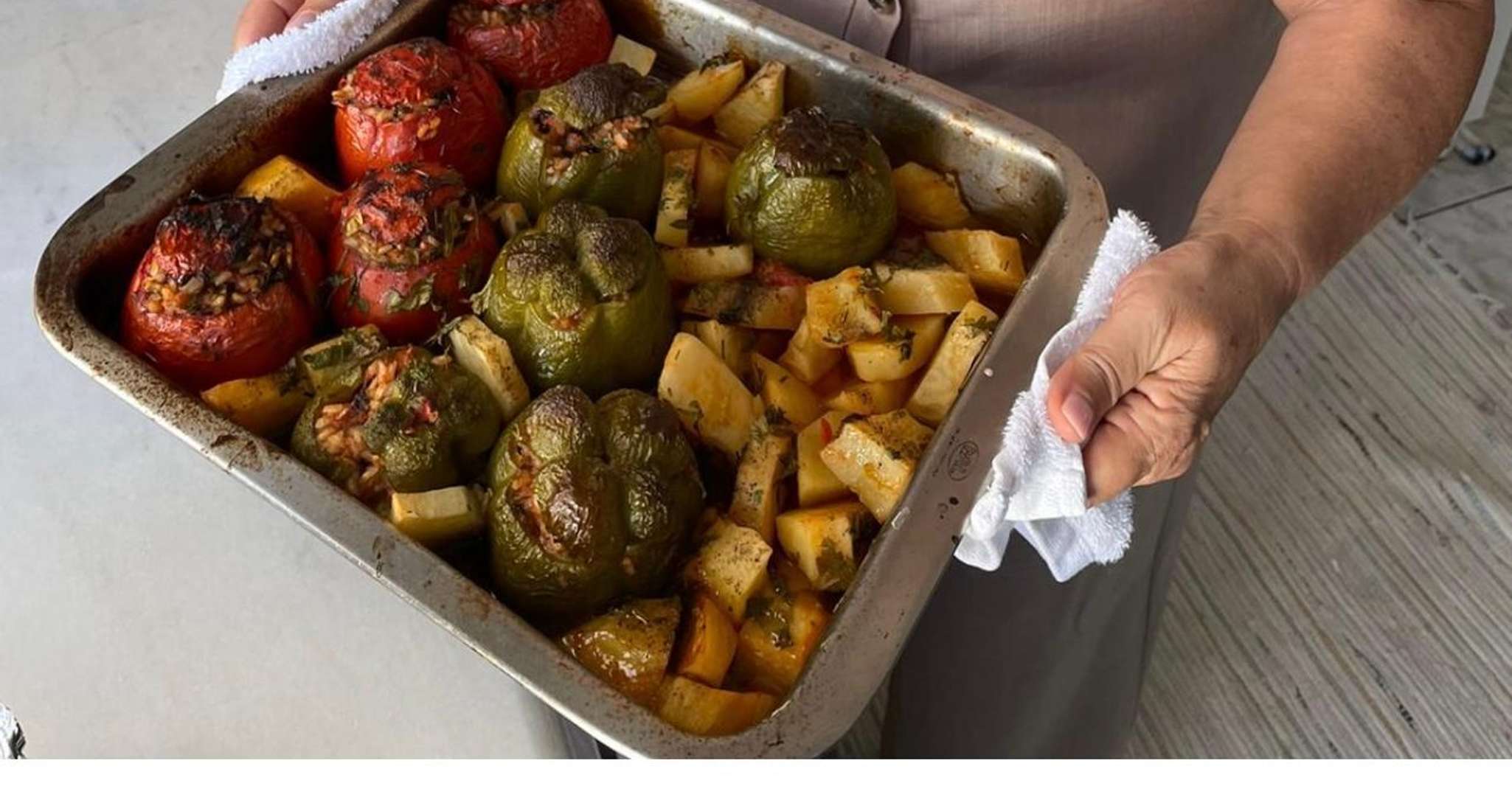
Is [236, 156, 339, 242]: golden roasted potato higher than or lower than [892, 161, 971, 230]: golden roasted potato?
lower

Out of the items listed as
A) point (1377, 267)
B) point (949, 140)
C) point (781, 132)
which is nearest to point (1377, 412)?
point (1377, 267)

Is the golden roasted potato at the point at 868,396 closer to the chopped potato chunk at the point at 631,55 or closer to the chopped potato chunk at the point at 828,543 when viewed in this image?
the chopped potato chunk at the point at 828,543

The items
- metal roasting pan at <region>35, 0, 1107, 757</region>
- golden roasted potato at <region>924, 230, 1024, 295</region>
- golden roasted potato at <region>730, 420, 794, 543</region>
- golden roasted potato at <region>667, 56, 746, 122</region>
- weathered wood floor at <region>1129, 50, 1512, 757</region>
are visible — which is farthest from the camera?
weathered wood floor at <region>1129, 50, 1512, 757</region>

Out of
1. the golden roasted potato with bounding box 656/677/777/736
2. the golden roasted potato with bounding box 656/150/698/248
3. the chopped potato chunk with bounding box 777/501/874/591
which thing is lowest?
the golden roasted potato with bounding box 656/677/777/736

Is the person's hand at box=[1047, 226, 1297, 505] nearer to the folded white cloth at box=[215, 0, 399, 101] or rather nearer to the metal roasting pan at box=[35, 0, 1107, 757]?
the metal roasting pan at box=[35, 0, 1107, 757]

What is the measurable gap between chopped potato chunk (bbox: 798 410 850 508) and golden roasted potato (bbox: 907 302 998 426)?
0.06 m

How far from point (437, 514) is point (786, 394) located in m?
0.25

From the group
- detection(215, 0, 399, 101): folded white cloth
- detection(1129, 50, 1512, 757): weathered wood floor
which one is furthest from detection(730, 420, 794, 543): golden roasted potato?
detection(1129, 50, 1512, 757): weathered wood floor

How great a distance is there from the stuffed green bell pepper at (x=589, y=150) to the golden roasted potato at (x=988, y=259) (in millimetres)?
224

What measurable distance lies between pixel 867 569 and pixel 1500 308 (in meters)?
1.91

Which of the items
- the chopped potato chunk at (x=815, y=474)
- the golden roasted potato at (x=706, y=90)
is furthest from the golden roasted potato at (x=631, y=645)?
the golden roasted potato at (x=706, y=90)

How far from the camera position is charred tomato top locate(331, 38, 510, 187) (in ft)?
3.30

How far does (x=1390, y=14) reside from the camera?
0.98 meters

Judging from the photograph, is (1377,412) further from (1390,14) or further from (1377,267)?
(1390,14)
